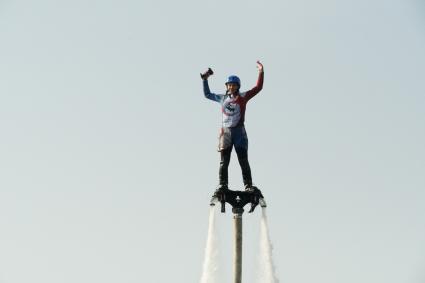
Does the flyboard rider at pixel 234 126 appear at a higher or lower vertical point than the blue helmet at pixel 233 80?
lower

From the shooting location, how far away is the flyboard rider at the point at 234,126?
3148 cm

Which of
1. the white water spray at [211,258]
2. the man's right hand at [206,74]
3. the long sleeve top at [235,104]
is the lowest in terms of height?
the white water spray at [211,258]

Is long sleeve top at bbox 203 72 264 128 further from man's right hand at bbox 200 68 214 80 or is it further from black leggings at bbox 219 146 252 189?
black leggings at bbox 219 146 252 189

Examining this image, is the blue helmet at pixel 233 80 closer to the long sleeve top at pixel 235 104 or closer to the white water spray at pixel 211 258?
the long sleeve top at pixel 235 104

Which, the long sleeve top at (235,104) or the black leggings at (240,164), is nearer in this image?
the black leggings at (240,164)

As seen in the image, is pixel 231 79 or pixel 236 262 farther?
pixel 231 79

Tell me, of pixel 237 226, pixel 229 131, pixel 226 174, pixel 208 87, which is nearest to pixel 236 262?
pixel 237 226

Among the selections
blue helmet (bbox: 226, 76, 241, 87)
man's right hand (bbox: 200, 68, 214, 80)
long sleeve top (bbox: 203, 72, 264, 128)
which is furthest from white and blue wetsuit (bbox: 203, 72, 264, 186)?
man's right hand (bbox: 200, 68, 214, 80)

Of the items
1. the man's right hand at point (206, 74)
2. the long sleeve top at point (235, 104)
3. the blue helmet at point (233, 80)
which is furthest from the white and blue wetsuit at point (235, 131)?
the man's right hand at point (206, 74)

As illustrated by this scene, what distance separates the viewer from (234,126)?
31.8 m

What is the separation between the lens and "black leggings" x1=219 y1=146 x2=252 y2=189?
31.3 m

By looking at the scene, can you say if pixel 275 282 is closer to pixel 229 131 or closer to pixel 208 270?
pixel 208 270

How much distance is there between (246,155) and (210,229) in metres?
3.88

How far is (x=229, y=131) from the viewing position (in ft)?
104
